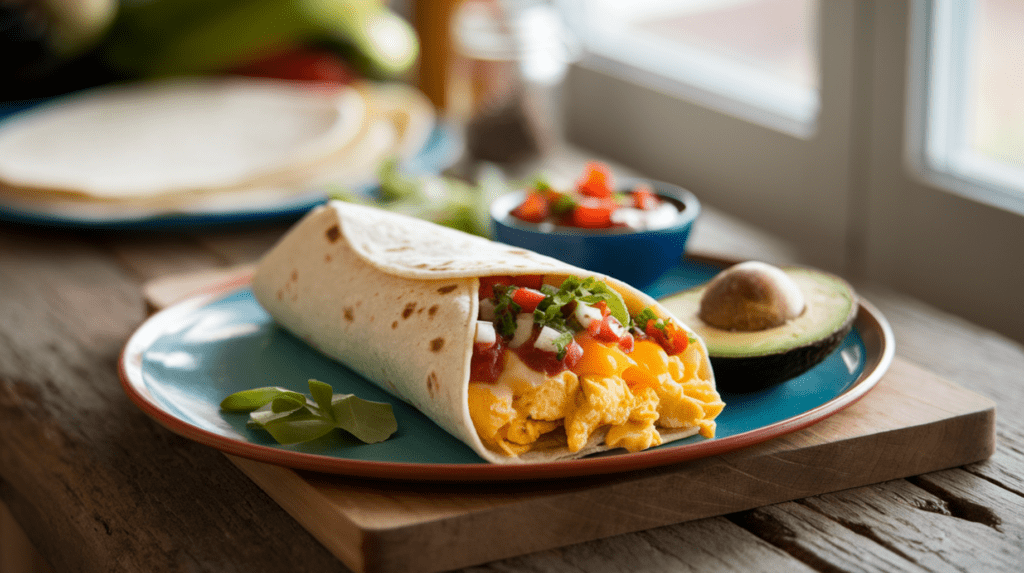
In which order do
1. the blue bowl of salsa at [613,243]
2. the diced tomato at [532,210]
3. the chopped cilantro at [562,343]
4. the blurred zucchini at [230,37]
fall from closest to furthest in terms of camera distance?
the chopped cilantro at [562,343] → the blue bowl of salsa at [613,243] → the diced tomato at [532,210] → the blurred zucchini at [230,37]

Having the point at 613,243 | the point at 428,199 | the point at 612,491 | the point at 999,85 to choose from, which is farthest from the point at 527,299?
the point at 999,85

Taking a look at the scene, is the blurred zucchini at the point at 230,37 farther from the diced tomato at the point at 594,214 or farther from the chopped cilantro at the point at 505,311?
the chopped cilantro at the point at 505,311

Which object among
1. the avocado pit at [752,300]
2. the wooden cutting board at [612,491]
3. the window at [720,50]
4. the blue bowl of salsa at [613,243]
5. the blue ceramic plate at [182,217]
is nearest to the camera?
the wooden cutting board at [612,491]

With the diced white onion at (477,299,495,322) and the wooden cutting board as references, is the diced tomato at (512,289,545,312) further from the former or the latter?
the wooden cutting board

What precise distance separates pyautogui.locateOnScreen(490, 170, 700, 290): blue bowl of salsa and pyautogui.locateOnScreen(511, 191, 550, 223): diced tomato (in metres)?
0.01

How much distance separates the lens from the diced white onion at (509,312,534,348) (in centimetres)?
140

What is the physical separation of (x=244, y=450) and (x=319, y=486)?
111 mm

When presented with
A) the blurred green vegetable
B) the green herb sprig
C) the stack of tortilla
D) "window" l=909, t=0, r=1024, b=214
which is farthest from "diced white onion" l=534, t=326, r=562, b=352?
the stack of tortilla

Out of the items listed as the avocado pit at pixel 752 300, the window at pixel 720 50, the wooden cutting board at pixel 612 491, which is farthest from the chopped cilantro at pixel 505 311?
the window at pixel 720 50

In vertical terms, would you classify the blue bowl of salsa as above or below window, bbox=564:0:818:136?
below

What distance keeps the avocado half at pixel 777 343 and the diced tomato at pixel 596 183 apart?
45cm

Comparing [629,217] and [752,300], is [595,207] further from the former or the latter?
[752,300]

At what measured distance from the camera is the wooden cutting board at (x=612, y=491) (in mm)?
1235

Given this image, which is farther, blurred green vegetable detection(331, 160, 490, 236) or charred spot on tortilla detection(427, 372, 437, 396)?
blurred green vegetable detection(331, 160, 490, 236)
